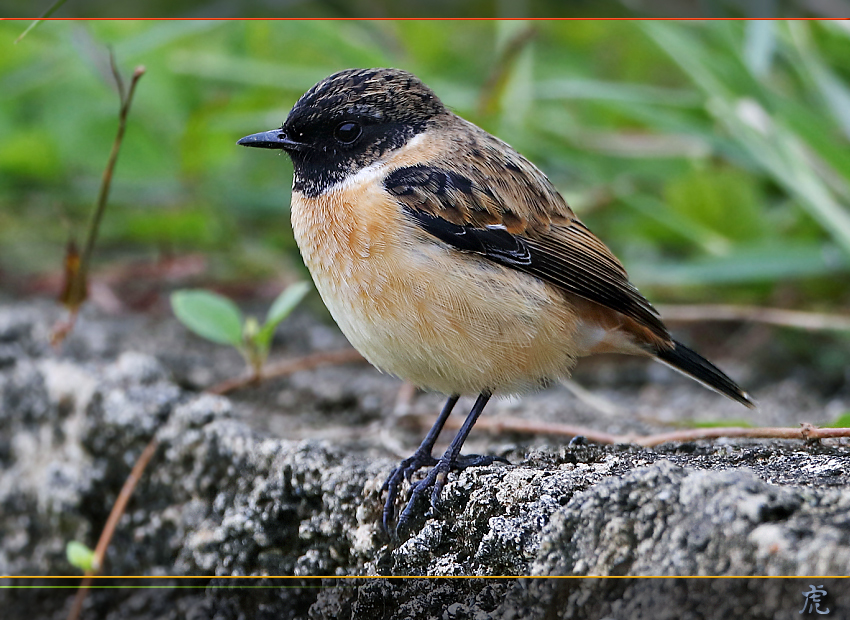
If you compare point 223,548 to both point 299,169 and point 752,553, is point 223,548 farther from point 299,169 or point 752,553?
point 752,553

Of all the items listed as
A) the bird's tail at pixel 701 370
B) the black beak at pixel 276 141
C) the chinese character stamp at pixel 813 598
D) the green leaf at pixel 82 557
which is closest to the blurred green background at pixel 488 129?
the bird's tail at pixel 701 370

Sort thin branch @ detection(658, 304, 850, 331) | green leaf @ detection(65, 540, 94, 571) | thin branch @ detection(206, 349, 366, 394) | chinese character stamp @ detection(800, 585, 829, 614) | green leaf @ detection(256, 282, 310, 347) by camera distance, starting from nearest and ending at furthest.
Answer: chinese character stamp @ detection(800, 585, 829, 614) < green leaf @ detection(65, 540, 94, 571) < green leaf @ detection(256, 282, 310, 347) < thin branch @ detection(206, 349, 366, 394) < thin branch @ detection(658, 304, 850, 331)

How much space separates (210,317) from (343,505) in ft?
4.41

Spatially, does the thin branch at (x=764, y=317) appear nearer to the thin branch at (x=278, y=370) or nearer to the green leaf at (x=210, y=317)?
the thin branch at (x=278, y=370)

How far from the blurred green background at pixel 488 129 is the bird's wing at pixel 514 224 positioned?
159cm

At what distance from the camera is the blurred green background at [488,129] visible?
5.37m

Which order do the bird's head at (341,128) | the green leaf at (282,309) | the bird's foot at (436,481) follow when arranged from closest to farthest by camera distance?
the bird's foot at (436,481)
the bird's head at (341,128)
the green leaf at (282,309)

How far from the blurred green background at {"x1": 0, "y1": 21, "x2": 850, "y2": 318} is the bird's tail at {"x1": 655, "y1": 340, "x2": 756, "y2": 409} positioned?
4.61ft

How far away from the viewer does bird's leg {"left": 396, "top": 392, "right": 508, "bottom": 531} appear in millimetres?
2777

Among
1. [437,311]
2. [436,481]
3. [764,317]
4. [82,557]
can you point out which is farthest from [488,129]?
[82,557]

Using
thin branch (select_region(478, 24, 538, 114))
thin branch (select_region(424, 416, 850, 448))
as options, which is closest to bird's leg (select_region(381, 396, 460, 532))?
thin branch (select_region(424, 416, 850, 448))

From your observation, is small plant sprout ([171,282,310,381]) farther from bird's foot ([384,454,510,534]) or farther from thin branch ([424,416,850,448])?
bird's foot ([384,454,510,534])

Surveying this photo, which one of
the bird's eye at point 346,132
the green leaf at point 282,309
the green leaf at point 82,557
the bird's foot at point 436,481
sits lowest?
the green leaf at point 82,557

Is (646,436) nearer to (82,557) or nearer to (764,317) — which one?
(764,317)
